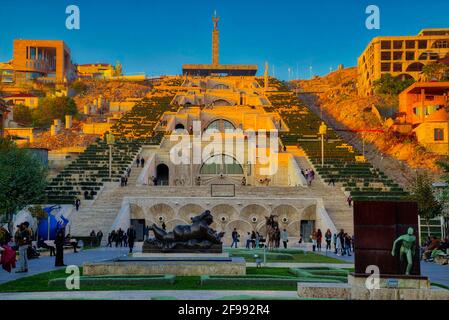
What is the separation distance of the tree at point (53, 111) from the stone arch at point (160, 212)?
66202 mm

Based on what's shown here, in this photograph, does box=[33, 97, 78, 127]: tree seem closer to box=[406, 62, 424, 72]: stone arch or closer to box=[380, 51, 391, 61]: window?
box=[380, 51, 391, 61]: window

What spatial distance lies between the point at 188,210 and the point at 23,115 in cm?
7237

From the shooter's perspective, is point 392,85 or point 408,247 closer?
point 408,247

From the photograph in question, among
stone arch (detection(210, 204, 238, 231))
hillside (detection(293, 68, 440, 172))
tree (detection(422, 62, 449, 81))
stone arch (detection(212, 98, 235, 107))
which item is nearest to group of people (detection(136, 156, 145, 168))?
stone arch (detection(210, 204, 238, 231))

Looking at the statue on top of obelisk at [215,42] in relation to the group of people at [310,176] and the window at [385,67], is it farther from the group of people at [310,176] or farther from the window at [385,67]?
the group of people at [310,176]

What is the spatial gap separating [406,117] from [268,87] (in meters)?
47.0

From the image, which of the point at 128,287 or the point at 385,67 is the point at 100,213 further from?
the point at 385,67

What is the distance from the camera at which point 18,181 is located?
38250 millimetres

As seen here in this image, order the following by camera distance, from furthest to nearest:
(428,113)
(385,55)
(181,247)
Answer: (385,55) < (428,113) < (181,247)

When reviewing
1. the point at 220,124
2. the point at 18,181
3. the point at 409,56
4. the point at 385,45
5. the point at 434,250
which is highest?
the point at 385,45

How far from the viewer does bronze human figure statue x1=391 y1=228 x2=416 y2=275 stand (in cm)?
1634

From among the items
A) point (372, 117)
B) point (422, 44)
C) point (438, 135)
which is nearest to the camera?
point (438, 135)

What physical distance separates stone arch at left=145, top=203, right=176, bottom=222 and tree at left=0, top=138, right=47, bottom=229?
8448 mm

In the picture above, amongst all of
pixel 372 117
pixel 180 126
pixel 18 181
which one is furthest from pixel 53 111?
pixel 18 181
